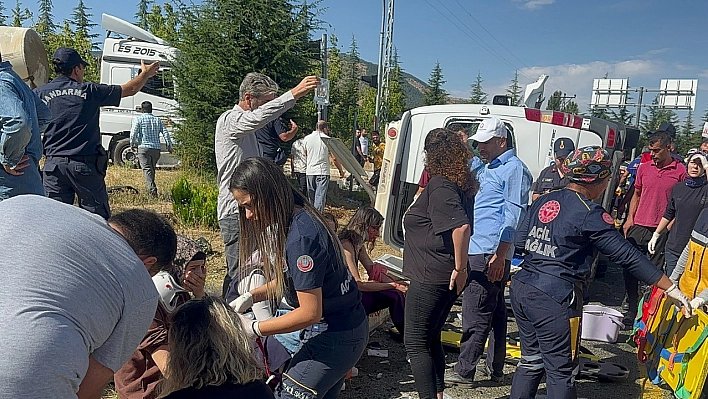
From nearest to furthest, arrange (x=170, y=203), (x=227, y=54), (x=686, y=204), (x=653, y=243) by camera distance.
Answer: (x=686, y=204), (x=653, y=243), (x=170, y=203), (x=227, y=54)

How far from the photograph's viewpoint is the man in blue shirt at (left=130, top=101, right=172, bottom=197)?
957 cm

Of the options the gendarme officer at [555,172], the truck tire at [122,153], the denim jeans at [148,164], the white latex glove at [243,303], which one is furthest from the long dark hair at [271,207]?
the truck tire at [122,153]

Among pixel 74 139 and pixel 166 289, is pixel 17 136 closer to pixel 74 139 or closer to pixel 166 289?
pixel 74 139

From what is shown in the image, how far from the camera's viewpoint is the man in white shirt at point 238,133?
12.5 ft

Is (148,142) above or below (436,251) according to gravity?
above

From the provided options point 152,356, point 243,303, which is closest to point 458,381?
point 243,303

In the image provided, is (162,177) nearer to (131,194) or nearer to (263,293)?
(131,194)

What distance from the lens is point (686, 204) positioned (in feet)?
16.9

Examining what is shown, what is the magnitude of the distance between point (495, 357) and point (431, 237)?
1.38 meters

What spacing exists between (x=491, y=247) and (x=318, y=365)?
79.0 inches

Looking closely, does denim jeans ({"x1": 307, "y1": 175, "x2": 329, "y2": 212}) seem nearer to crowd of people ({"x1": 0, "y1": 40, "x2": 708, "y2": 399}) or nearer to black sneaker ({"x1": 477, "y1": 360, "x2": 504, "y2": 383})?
crowd of people ({"x1": 0, "y1": 40, "x2": 708, "y2": 399})

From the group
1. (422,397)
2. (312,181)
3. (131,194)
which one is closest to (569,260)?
(422,397)

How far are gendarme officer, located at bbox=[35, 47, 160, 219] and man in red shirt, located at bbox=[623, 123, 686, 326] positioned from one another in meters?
4.96

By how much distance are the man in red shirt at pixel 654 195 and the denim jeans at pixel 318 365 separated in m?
4.35
